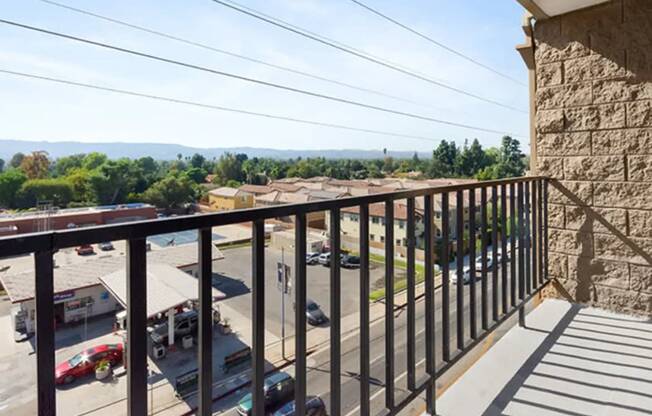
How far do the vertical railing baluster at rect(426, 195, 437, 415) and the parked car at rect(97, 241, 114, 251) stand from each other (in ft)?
2.84

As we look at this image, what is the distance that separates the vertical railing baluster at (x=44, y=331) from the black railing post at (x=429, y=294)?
0.96 metres

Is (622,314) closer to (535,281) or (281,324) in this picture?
(535,281)

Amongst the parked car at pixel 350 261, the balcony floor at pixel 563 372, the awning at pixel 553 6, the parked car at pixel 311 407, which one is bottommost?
the balcony floor at pixel 563 372

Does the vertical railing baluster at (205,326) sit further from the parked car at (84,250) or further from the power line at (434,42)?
the power line at (434,42)

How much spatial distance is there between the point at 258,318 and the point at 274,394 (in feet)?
0.70

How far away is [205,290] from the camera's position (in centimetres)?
63

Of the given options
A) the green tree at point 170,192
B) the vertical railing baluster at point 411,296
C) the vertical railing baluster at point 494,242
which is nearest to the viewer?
the vertical railing baluster at point 411,296

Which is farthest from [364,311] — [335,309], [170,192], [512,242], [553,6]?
[170,192]

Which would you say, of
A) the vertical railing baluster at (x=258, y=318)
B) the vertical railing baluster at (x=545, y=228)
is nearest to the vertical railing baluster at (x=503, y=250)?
the vertical railing baluster at (x=545, y=228)

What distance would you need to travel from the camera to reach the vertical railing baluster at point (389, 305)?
102cm

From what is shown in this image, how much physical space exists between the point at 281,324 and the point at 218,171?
14.8 ft

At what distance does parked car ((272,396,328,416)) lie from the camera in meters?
0.80

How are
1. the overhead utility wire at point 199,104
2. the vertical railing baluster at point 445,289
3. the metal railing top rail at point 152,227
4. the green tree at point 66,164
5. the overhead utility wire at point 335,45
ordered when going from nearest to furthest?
the metal railing top rail at point 152,227 < the vertical railing baluster at point 445,289 < the green tree at point 66,164 < the overhead utility wire at point 199,104 < the overhead utility wire at point 335,45

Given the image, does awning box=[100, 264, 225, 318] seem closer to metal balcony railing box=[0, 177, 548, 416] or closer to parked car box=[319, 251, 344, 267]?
metal balcony railing box=[0, 177, 548, 416]
